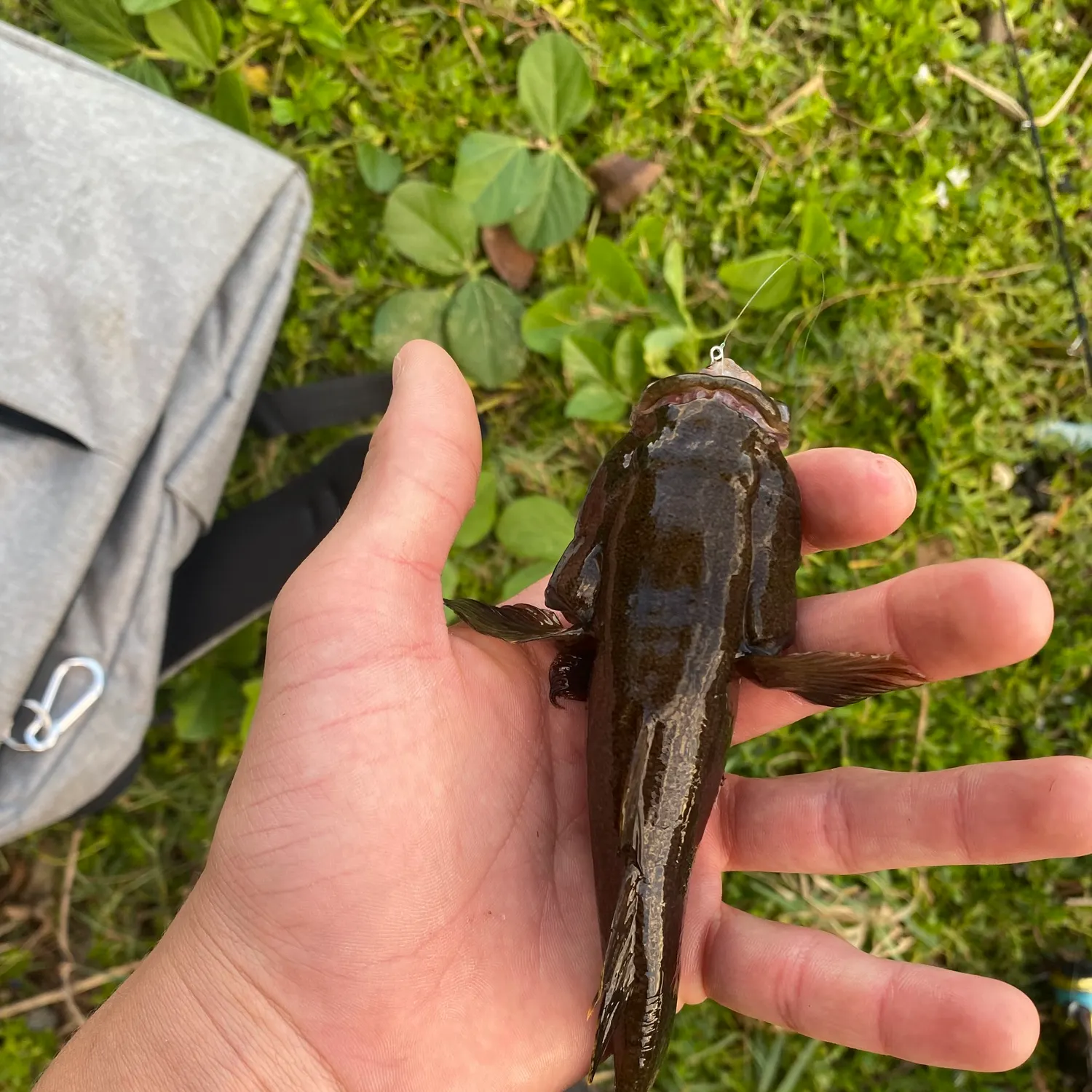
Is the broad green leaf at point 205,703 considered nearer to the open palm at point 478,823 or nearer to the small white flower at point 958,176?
the open palm at point 478,823

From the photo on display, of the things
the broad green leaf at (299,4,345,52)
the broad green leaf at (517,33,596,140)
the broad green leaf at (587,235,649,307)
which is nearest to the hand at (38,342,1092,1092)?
the broad green leaf at (587,235,649,307)

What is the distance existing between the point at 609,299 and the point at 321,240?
1161 millimetres

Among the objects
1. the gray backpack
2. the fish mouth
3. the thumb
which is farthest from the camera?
the gray backpack

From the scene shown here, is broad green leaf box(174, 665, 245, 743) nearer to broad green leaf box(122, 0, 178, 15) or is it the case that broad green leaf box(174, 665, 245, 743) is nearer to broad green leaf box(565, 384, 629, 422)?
broad green leaf box(565, 384, 629, 422)

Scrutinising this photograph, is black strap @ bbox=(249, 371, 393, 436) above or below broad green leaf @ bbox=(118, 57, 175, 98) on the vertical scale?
below

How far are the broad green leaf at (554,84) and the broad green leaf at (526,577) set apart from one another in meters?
1.63

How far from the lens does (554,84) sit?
11.3 feet

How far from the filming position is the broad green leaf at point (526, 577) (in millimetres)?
3324

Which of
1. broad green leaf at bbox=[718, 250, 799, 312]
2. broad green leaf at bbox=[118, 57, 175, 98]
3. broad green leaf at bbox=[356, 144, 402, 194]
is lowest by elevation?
broad green leaf at bbox=[718, 250, 799, 312]

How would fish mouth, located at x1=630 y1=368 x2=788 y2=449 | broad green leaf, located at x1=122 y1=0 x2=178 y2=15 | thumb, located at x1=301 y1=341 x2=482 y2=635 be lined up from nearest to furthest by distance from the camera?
thumb, located at x1=301 y1=341 x2=482 y2=635
fish mouth, located at x1=630 y1=368 x2=788 y2=449
broad green leaf, located at x1=122 y1=0 x2=178 y2=15

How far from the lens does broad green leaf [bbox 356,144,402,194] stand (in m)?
3.54

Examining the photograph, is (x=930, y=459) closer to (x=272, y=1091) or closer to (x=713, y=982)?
(x=713, y=982)

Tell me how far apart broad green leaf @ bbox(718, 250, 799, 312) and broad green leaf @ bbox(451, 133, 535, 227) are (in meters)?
0.82

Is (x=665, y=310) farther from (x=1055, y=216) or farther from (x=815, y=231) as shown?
(x=1055, y=216)
